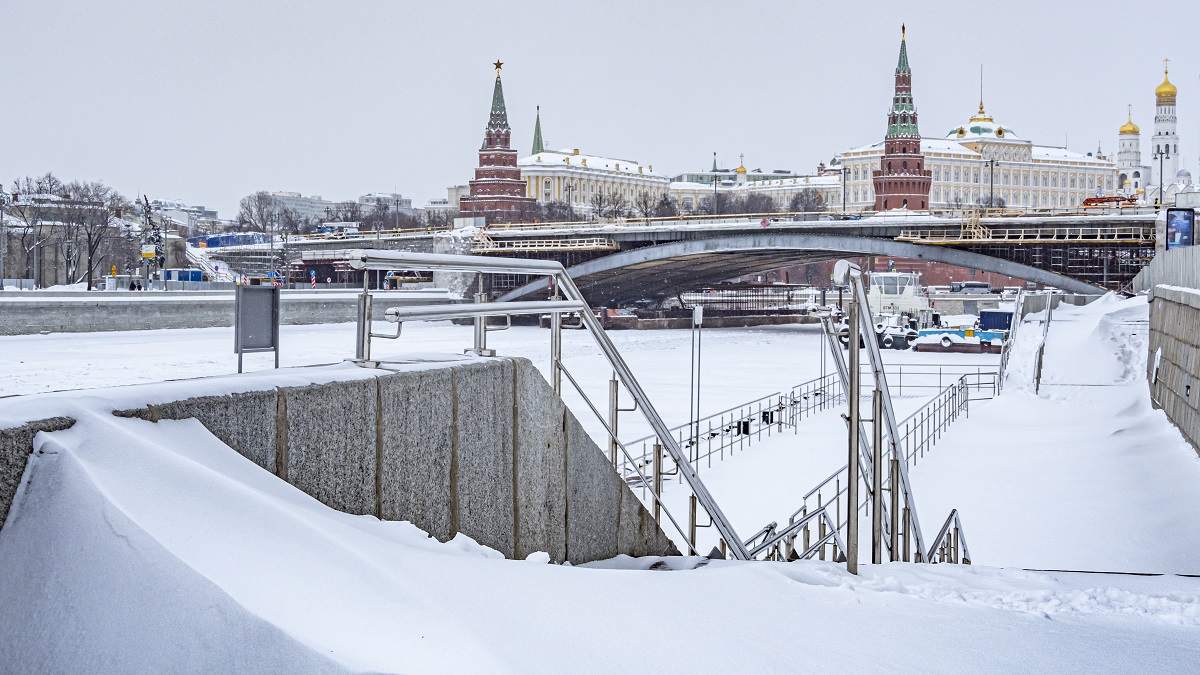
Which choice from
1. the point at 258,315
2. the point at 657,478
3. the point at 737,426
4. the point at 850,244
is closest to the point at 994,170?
the point at 850,244

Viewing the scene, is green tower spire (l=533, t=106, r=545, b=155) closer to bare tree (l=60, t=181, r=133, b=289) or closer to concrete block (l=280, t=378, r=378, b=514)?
bare tree (l=60, t=181, r=133, b=289)

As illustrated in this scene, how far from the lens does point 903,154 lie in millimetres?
90312

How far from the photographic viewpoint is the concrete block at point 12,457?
2.29 m

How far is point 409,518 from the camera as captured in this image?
3.51 m

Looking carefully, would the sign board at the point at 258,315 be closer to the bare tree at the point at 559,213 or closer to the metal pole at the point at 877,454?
the metal pole at the point at 877,454

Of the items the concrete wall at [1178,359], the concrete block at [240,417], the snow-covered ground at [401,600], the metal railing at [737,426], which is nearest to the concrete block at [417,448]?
the snow-covered ground at [401,600]

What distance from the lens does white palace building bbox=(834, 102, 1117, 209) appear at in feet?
386

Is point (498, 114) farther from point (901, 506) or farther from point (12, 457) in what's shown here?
point (12, 457)

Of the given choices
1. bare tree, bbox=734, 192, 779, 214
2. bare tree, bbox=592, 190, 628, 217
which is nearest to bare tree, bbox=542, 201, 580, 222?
bare tree, bbox=592, 190, 628, 217

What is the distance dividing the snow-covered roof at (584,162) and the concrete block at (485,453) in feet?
380

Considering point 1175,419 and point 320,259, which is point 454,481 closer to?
point 1175,419

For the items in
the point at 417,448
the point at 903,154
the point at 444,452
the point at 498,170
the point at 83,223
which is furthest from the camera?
the point at 498,170

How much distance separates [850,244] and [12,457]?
148ft

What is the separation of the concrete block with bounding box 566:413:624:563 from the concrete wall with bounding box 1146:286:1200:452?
24.0 feet
